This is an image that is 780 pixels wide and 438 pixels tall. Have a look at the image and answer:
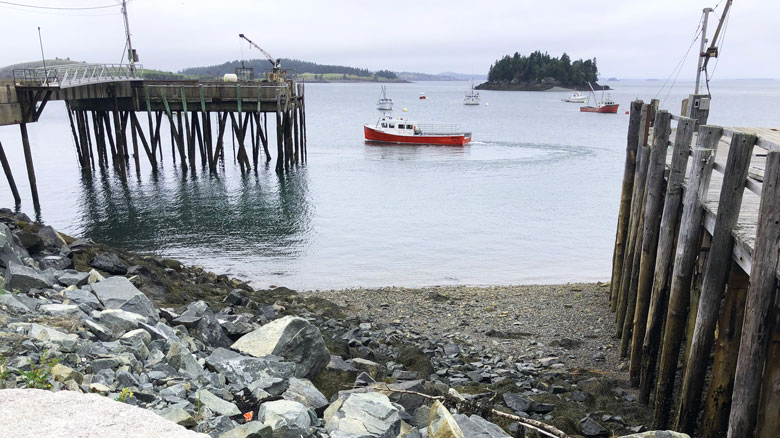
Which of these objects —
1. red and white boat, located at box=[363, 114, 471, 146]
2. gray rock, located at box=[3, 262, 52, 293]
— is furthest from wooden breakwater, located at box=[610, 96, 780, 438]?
red and white boat, located at box=[363, 114, 471, 146]

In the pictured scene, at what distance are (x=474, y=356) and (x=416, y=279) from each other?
820 centimetres

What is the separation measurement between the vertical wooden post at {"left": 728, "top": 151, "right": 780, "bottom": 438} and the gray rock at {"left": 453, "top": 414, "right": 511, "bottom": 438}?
96.8 inches

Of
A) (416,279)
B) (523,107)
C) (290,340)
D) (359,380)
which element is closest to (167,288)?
(290,340)

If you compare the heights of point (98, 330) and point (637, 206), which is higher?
point (637, 206)

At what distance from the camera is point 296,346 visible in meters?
7.63

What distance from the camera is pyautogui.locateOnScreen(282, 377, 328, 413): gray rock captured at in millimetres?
6270

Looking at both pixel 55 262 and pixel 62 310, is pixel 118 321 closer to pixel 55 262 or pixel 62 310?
pixel 62 310

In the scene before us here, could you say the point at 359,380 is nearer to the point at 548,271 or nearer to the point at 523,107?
the point at 548,271

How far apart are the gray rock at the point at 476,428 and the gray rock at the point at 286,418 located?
1410 millimetres

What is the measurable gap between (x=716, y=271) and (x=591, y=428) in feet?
8.06

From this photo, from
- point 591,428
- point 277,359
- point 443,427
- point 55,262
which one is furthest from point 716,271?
point 55,262

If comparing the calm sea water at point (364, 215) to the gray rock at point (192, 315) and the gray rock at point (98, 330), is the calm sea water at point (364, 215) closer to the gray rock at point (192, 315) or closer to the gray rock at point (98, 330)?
the gray rock at point (192, 315)

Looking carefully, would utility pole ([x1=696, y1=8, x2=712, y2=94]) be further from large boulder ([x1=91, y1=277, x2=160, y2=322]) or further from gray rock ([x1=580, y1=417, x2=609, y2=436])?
large boulder ([x1=91, y1=277, x2=160, y2=322])

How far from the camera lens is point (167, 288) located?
11.6 m
